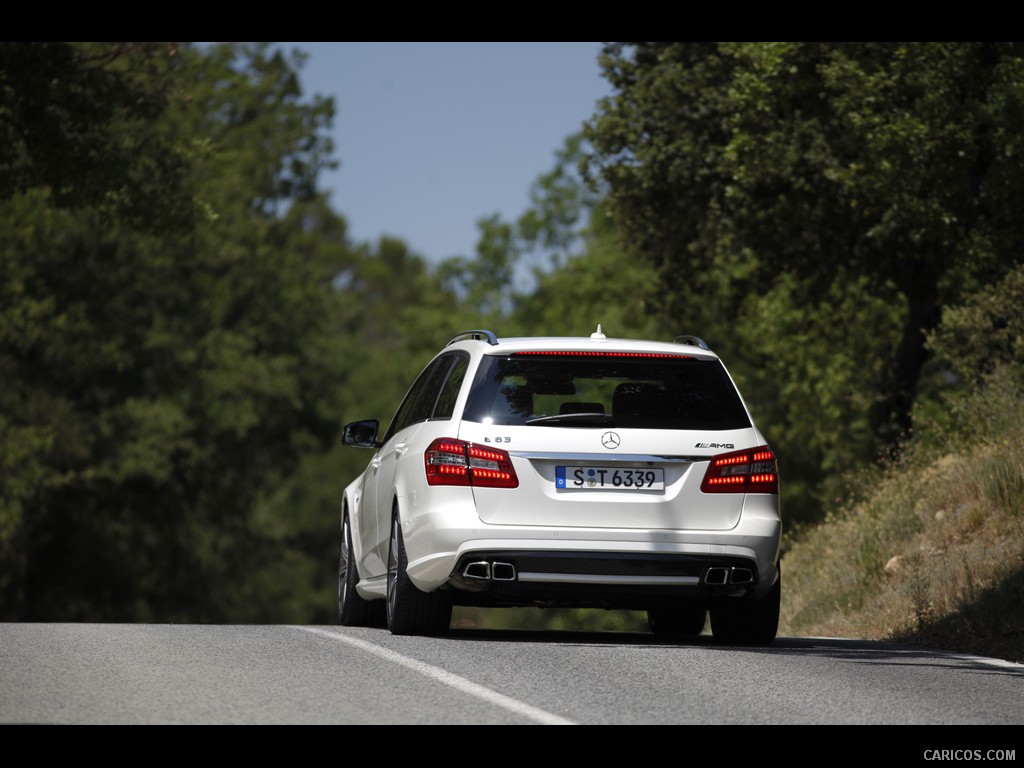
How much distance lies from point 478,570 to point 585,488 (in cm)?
80

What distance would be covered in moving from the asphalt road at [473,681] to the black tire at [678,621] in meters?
1.25

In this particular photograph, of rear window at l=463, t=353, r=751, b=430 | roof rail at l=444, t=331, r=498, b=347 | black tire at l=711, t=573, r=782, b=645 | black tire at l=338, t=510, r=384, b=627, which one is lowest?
black tire at l=338, t=510, r=384, b=627

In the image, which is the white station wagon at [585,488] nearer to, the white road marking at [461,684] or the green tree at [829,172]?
the white road marking at [461,684]

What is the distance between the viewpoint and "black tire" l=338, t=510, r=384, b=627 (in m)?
13.6

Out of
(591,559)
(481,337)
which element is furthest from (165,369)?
(591,559)

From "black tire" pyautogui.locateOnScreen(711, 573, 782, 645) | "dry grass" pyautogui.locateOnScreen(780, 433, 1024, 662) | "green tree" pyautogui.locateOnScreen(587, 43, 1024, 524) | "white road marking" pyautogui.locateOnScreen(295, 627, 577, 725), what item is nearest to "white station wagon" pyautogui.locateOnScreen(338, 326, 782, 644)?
"black tire" pyautogui.locateOnScreen(711, 573, 782, 645)

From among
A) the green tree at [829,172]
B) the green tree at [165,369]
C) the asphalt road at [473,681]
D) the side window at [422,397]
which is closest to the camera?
the asphalt road at [473,681]

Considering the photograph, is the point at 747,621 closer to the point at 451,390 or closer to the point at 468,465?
the point at 468,465

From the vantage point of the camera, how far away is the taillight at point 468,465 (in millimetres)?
10930

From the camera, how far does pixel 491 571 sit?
11.0 meters

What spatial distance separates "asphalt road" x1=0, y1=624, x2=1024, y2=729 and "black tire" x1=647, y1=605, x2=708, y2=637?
1.25m

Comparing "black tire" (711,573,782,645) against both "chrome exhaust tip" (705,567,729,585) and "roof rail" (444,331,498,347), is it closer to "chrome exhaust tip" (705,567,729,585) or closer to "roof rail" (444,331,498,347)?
"chrome exhaust tip" (705,567,729,585)

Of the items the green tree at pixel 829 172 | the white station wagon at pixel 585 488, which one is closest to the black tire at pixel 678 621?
the white station wagon at pixel 585 488

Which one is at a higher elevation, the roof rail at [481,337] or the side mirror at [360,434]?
the roof rail at [481,337]
